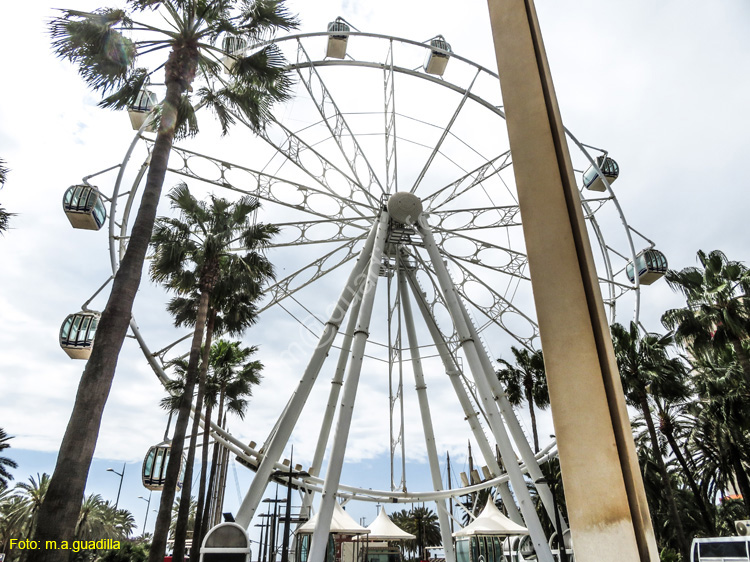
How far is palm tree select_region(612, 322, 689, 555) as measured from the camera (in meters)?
18.8

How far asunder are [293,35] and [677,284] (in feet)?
59.5

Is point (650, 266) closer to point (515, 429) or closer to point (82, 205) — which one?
point (515, 429)

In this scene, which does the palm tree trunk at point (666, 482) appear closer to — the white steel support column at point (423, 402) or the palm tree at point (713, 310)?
the palm tree at point (713, 310)

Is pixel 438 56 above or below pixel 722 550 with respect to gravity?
above

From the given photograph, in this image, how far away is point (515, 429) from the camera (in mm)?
13422

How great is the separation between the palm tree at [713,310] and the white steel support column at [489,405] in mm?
9948

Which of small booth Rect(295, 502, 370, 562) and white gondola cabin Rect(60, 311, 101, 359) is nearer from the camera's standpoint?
white gondola cabin Rect(60, 311, 101, 359)

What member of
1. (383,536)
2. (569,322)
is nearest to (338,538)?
(383,536)

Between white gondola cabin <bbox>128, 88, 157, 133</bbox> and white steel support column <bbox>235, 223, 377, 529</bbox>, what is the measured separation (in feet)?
22.7

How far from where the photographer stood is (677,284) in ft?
68.0

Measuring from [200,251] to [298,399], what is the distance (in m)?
6.45

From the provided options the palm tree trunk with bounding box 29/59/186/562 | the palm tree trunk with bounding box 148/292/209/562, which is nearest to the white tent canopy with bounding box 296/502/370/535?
the palm tree trunk with bounding box 148/292/209/562

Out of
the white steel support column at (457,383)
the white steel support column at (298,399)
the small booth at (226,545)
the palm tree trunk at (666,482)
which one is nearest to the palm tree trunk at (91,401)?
the small booth at (226,545)

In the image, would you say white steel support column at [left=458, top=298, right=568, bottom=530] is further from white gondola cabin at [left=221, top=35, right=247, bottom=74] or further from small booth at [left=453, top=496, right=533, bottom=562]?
white gondola cabin at [left=221, top=35, right=247, bottom=74]
